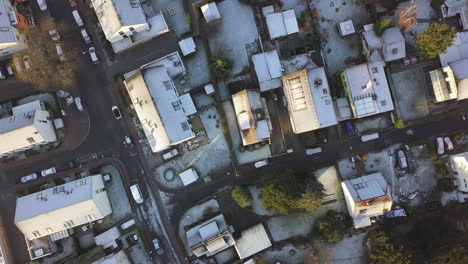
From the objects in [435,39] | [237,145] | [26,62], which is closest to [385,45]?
[435,39]

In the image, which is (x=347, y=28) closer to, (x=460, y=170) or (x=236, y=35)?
(x=236, y=35)

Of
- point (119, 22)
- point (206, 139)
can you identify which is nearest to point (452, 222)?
point (206, 139)

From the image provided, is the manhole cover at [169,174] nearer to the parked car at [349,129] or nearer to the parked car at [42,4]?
the parked car at [349,129]

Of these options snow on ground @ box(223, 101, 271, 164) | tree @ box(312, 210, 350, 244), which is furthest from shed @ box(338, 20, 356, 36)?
tree @ box(312, 210, 350, 244)

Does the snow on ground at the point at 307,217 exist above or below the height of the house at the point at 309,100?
below

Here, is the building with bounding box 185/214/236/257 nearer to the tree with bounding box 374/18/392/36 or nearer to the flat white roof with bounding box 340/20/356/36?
the flat white roof with bounding box 340/20/356/36

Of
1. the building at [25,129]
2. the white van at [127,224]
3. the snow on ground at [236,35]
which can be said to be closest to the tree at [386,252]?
the snow on ground at [236,35]

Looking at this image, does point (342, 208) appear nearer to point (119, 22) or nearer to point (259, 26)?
point (259, 26)
